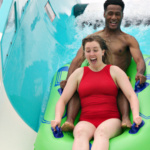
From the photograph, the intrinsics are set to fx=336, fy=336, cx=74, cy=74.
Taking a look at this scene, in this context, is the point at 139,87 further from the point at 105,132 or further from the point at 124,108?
the point at 105,132

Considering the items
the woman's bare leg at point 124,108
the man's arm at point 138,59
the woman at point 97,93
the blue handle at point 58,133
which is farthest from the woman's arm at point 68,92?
the man's arm at point 138,59

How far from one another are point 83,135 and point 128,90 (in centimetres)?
38

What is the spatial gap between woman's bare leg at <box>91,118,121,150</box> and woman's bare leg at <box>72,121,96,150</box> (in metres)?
0.04

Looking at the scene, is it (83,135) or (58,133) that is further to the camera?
(58,133)

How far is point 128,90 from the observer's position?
191 centimetres

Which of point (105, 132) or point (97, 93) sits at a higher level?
point (97, 93)

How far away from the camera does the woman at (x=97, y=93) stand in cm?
182

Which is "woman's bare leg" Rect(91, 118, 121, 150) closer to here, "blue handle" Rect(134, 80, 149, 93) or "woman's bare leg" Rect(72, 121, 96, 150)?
"woman's bare leg" Rect(72, 121, 96, 150)

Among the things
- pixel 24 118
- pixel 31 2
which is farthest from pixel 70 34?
pixel 24 118

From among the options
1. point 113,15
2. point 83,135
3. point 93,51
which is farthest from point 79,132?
point 113,15

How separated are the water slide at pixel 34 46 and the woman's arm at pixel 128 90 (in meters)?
0.66

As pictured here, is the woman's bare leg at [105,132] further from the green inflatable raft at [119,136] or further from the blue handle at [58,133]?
the blue handle at [58,133]

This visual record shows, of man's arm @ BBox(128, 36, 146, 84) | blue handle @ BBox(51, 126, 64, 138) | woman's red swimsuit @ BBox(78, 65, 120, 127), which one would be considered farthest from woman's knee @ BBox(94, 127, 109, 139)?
man's arm @ BBox(128, 36, 146, 84)

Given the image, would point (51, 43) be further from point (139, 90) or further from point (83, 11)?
point (139, 90)
